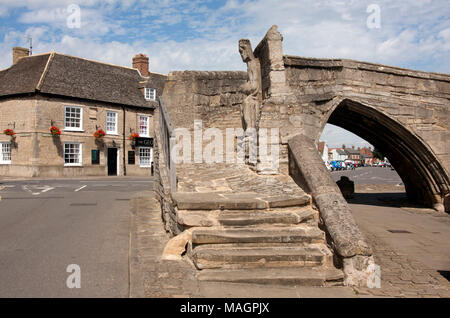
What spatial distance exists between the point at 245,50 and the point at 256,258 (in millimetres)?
5540

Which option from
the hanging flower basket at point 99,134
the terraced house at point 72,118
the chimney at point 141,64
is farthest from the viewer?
the chimney at point 141,64

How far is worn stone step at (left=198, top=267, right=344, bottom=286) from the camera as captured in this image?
4.46m

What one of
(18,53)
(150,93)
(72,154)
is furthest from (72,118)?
(18,53)

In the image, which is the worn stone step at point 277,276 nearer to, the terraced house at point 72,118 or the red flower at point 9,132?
the terraced house at point 72,118

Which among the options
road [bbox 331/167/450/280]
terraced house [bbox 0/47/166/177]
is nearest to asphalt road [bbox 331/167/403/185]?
road [bbox 331/167/450/280]

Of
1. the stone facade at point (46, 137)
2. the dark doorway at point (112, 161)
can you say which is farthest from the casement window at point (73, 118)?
the dark doorway at point (112, 161)

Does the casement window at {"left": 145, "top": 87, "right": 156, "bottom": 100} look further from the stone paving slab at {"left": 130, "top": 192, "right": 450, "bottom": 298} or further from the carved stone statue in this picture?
the stone paving slab at {"left": 130, "top": 192, "right": 450, "bottom": 298}

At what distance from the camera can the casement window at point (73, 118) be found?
2502cm

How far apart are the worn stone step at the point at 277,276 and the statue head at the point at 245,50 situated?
560 centimetres
